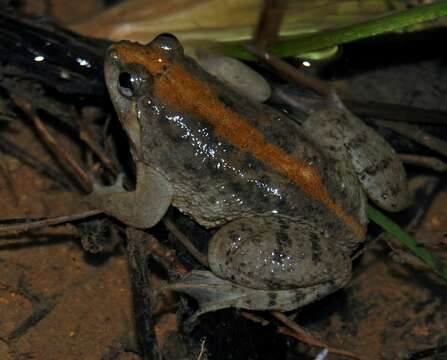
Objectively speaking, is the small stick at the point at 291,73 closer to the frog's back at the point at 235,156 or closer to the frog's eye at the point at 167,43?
the frog's back at the point at 235,156

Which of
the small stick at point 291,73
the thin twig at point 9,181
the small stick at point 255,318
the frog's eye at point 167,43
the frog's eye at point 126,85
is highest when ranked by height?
the frog's eye at point 167,43

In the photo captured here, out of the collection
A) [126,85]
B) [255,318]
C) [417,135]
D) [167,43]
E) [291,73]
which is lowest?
[255,318]

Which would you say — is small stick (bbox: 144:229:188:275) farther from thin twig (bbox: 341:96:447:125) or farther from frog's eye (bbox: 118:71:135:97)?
thin twig (bbox: 341:96:447:125)

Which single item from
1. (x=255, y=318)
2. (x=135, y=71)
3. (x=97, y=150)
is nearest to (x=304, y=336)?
(x=255, y=318)

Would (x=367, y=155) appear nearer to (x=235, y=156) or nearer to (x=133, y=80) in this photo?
(x=235, y=156)

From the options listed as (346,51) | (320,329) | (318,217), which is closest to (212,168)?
(318,217)

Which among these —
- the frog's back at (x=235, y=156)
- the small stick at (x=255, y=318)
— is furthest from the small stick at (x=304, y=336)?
the frog's back at (x=235, y=156)

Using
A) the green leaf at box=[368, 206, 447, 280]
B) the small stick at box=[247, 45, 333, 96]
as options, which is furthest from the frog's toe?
the green leaf at box=[368, 206, 447, 280]

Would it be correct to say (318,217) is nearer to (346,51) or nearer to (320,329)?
(320,329)
